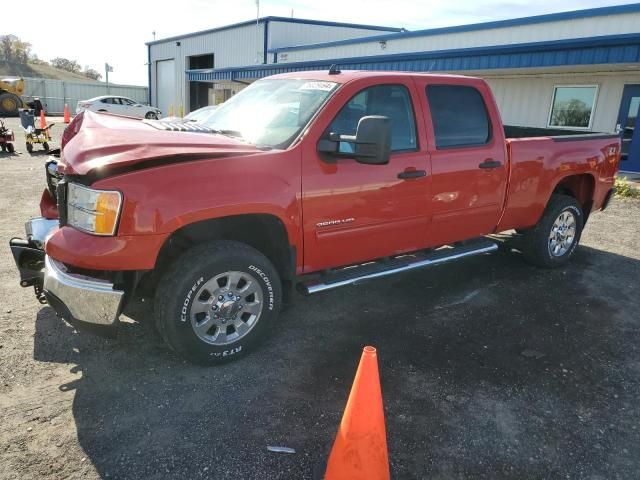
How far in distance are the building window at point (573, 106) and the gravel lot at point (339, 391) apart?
10.6 m

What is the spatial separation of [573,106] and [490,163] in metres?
11.4

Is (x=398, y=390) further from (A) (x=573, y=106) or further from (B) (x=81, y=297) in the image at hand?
(A) (x=573, y=106)

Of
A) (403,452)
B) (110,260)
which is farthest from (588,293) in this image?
(110,260)

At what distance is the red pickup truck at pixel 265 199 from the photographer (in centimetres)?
303

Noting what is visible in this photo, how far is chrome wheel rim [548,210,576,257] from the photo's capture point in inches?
227

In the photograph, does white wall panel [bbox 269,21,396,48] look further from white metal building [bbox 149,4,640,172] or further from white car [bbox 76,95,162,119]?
white car [bbox 76,95,162,119]

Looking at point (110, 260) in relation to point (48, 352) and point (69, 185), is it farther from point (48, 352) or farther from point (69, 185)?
point (48, 352)

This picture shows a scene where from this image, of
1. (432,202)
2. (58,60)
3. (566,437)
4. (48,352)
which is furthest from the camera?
(58,60)

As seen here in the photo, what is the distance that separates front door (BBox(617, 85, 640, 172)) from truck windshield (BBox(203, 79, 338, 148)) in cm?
1196

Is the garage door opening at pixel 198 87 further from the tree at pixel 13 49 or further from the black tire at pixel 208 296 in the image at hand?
the tree at pixel 13 49

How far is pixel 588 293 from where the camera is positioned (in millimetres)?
5207

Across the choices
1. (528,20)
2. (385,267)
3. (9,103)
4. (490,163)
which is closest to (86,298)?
(385,267)

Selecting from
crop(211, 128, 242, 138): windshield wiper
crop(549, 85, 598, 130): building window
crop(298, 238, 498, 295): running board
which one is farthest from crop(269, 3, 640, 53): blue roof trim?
crop(211, 128, 242, 138): windshield wiper

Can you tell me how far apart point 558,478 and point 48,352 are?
11.1 ft
